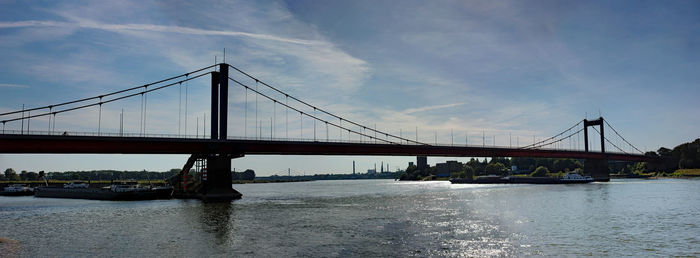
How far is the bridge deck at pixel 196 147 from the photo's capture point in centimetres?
6485

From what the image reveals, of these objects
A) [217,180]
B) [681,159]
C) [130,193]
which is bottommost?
[130,193]

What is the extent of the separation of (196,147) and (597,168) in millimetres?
133894

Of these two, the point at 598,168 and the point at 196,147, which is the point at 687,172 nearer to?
the point at 598,168

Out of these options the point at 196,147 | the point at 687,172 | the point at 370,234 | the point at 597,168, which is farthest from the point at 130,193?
the point at 687,172

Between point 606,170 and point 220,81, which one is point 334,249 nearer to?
point 220,81

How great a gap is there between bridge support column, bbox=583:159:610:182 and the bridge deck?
59.5 m

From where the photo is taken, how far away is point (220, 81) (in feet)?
280

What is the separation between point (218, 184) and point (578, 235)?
6133cm

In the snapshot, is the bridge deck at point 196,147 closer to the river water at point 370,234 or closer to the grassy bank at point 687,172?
the river water at point 370,234

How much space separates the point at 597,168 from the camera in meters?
156

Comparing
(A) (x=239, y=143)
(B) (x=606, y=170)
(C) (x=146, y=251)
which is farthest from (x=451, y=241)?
(B) (x=606, y=170)

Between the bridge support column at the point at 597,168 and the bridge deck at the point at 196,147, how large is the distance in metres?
59.5

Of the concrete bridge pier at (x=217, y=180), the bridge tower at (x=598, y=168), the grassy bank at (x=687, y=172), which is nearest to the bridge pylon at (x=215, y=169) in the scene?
the concrete bridge pier at (x=217, y=180)

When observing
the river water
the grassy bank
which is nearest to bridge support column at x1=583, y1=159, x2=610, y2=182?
the grassy bank
